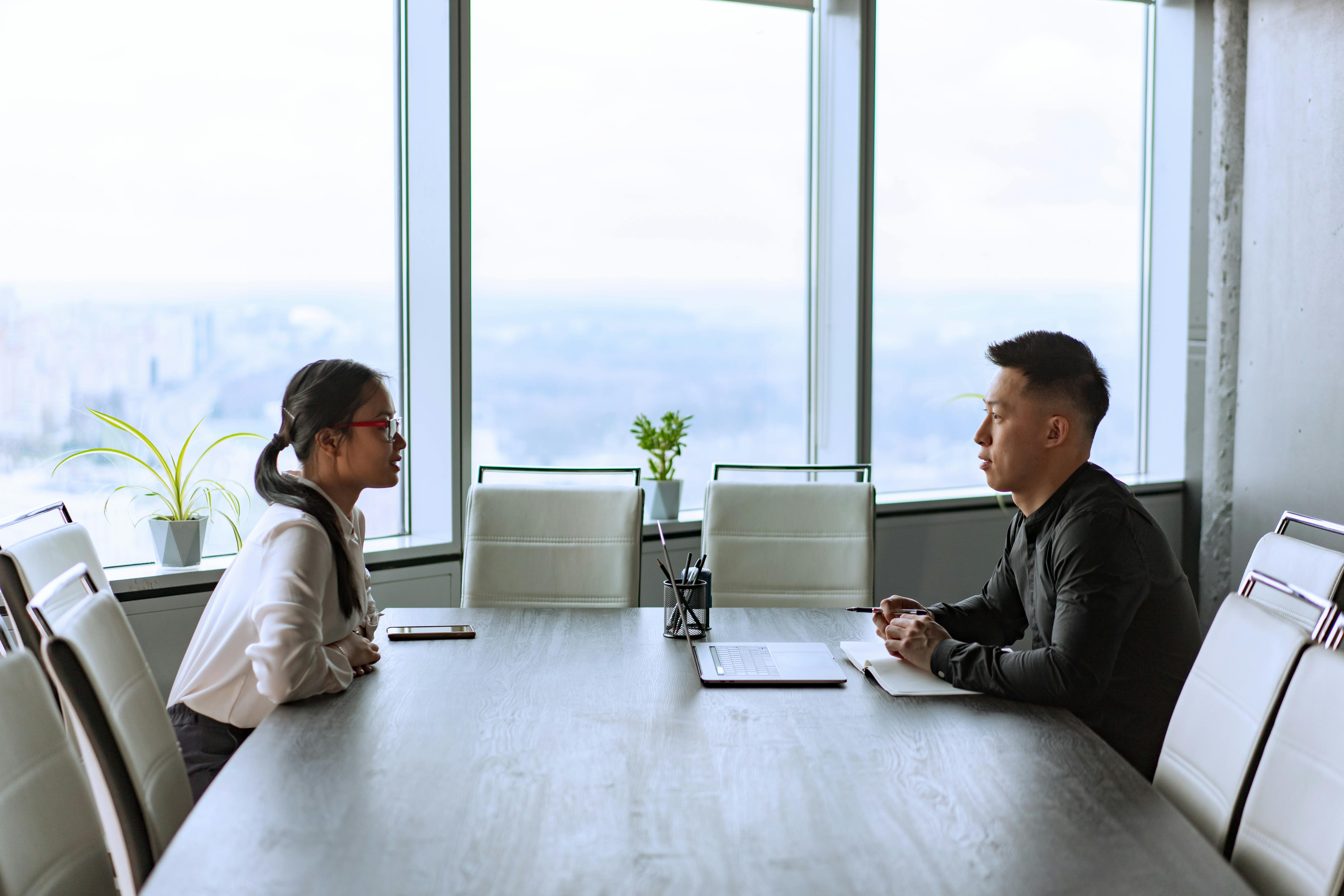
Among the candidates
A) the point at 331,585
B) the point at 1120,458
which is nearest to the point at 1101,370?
the point at 331,585

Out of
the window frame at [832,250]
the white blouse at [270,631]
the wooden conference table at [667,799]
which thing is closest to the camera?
the wooden conference table at [667,799]

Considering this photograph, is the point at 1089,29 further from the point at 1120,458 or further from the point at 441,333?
the point at 441,333

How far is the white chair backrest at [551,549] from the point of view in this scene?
9.84 ft

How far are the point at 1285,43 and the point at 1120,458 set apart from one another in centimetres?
203

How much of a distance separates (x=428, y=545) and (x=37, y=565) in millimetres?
1715

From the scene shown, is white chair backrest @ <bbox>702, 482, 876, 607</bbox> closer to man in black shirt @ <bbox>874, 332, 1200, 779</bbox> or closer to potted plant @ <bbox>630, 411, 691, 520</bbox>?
man in black shirt @ <bbox>874, 332, 1200, 779</bbox>

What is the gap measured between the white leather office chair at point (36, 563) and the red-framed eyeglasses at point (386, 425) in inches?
22.8

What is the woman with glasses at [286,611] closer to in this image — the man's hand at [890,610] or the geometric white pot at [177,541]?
the man's hand at [890,610]

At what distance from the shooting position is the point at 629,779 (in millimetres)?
1467

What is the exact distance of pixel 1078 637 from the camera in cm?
184

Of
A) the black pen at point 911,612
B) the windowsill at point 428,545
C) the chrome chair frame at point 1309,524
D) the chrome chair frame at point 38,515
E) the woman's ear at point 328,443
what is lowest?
the windowsill at point 428,545

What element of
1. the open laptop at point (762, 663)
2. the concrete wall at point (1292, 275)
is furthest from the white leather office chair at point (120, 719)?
the concrete wall at point (1292, 275)

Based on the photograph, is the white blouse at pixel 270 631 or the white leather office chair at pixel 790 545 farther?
the white leather office chair at pixel 790 545

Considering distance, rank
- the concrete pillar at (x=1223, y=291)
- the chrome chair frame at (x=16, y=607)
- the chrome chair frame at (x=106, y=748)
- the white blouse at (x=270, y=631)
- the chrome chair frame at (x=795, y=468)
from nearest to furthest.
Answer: the chrome chair frame at (x=106, y=748), the white blouse at (x=270, y=631), the chrome chair frame at (x=16, y=607), the chrome chair frame at (x=795, y=468), the concrete pillar at (x=1223, y=291)
